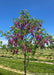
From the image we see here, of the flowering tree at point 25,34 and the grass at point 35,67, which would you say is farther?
the grass at point 35,67

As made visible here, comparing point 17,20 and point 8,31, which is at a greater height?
point 17,20

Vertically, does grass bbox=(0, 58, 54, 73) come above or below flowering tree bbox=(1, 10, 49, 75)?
below

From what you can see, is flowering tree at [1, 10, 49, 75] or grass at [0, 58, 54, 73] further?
grass at [0, 58, 54, 73]

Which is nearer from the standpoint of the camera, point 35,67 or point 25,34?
point 25,34

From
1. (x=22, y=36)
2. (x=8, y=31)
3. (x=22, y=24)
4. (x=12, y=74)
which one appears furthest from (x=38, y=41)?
(x=12, y=74)

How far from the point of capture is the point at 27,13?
12.1 m

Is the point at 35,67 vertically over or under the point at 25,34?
under

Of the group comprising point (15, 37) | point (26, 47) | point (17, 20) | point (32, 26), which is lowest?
point (26, 47)

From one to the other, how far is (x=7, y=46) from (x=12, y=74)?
1032cm

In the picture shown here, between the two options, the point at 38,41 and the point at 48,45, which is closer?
the point at 48,45

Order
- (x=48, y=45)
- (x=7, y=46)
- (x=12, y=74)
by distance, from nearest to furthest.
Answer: (x=48, y=45)
(x=7, y=46)
(x=12, y=74)

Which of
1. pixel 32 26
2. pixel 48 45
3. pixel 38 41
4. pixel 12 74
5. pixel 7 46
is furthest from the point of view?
pixel 12 74

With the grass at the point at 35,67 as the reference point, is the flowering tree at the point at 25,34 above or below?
above

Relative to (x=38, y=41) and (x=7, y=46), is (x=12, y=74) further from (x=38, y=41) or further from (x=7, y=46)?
(x=38, y=41)
